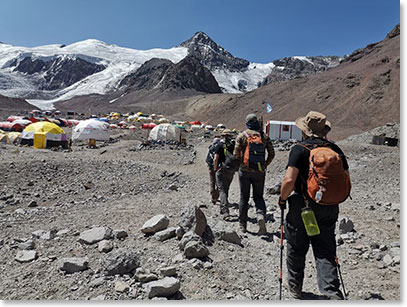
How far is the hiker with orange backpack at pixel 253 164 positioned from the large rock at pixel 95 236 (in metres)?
2.16

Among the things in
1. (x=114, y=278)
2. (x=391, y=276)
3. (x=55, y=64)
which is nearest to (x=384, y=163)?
(x=391, y=276)

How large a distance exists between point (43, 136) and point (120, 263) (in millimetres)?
19858

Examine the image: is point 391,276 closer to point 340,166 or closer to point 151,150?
point 340,166

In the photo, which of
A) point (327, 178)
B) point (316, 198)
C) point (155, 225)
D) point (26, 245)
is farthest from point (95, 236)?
point (327, 178)

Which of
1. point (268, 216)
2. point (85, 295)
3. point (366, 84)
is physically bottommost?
point (85, 295)

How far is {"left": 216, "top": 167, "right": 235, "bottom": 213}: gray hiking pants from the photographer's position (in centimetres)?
597

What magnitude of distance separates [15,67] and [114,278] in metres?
224

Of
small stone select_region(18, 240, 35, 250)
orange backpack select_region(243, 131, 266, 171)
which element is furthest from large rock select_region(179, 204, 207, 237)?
small stone select_region(18, 240, 35, 250)

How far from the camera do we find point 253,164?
459 centimetres

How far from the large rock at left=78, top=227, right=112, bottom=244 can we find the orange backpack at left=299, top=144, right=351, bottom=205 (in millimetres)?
3021

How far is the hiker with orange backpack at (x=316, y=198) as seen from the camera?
2.67 m

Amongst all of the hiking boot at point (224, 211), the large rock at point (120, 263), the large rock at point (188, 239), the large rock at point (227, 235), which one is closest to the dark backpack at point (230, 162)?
the hiking boot at point (224, 211)

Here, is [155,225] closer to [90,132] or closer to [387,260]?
[387,260]

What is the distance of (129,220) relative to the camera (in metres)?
5.36
